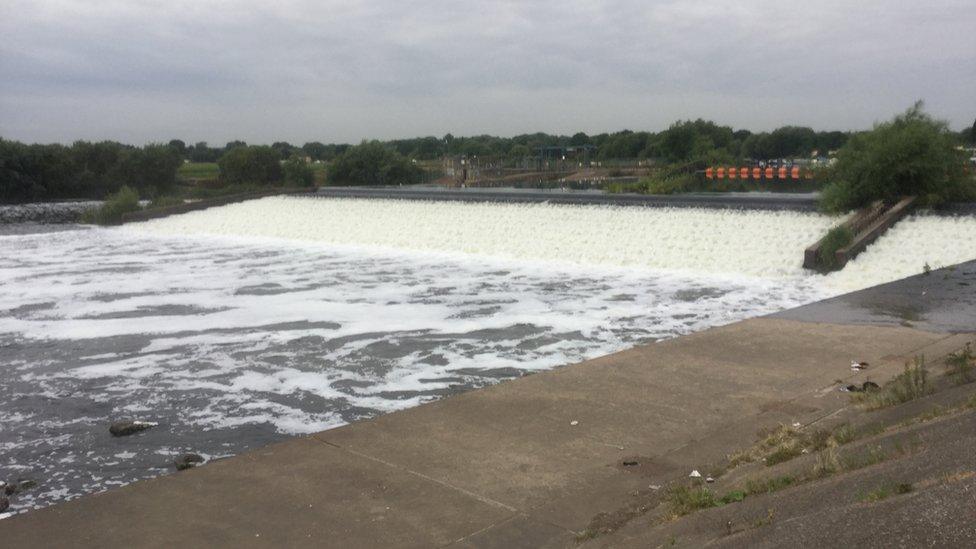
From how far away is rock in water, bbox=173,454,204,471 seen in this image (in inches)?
253

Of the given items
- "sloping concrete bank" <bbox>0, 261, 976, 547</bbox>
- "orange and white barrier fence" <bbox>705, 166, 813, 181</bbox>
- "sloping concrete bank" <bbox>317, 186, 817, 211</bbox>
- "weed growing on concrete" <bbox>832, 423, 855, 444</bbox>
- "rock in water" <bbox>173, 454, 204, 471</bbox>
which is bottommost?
"rock in water" <bbox>173, 454, 204, 471</bbox>

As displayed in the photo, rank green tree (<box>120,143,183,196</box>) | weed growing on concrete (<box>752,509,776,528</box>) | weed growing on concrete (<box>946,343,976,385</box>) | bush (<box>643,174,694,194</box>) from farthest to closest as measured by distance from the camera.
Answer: green tree (<box>120,143,183,196</box>)
bush (<box>643,174,694,194</box>)
weed growing on concrete (<box>946,343,976,385</box>)
weed growing on concrete (<box>752,509,776,528</box>)

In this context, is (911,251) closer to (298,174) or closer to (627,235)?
(627,235)

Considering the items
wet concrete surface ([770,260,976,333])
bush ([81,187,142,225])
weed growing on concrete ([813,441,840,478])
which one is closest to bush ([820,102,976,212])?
wet concrete surface ([770,260,976,333])

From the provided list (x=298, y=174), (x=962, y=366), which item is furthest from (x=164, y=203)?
(x=962, y=366)

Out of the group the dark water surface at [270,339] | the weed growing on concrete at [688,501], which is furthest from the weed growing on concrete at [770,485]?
the dark water surface at [270,339]

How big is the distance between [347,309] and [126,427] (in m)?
6.30

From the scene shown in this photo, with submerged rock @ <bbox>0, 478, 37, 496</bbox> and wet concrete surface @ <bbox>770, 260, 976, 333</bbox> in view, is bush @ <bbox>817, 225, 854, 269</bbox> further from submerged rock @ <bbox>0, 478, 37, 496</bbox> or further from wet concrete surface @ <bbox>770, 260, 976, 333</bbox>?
submerged rock @ <bbox>0, 478, 37, 496</bbox>

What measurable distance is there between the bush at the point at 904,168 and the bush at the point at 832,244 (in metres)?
2.88

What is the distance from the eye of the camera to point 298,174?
46250 mm

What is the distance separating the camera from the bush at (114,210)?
A: 33812mm

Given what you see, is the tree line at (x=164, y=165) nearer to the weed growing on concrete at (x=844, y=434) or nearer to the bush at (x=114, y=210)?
the bush at (x=114, y=210)

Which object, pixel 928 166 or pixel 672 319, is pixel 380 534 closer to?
pixel 672 319

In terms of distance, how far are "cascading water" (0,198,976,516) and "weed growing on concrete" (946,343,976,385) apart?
407cm
